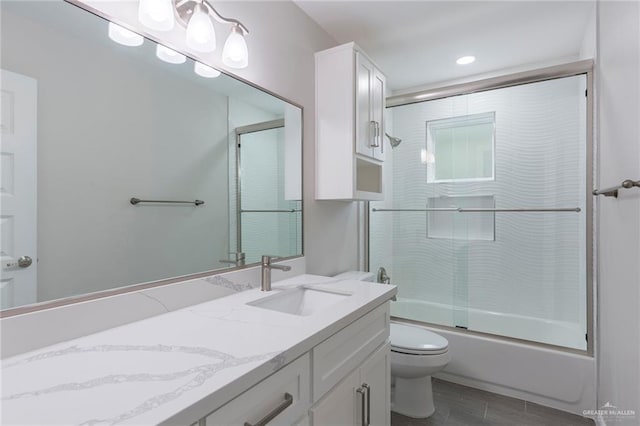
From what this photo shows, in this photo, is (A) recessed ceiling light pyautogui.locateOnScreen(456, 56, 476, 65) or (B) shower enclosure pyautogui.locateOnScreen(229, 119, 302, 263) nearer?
(B) shower enclosure pyautogui.locateOnScreen(229, 119, 302, 263)

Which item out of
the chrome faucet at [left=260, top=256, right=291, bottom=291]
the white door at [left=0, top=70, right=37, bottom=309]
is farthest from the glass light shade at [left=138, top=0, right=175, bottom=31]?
the chrome faucet at [left=260, top=256, right=291, bottom=291]

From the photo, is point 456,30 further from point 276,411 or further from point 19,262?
point 19,262

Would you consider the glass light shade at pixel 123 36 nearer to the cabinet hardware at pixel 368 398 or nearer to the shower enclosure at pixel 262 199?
the shower enclosure at pixel 262 199

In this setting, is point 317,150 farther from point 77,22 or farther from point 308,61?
point 77,22

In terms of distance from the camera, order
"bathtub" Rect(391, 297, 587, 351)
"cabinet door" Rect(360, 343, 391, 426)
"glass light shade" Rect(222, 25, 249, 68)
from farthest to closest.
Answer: "bathtub" Rect(391, 297, 587, 351) → "glass light shade" Rect(222, 25, 249, 68) → "cabinet door" Rect(360, 343, 391, 426)

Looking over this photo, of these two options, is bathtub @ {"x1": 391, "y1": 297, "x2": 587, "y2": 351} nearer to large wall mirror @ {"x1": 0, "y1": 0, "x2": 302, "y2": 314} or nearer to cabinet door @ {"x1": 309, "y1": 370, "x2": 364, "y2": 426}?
cabinet door @ {"x1": 309, "y1": 370, "x2": 364, "y2": 426}

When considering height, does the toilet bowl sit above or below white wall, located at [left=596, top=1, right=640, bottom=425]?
below

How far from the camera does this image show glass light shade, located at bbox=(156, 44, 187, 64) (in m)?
1.12

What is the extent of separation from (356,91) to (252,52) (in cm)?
63

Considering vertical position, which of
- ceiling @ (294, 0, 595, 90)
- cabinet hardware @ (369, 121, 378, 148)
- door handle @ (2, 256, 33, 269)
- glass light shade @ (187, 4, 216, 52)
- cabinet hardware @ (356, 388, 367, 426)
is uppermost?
ceiling @ (294, 0, 595, 90)

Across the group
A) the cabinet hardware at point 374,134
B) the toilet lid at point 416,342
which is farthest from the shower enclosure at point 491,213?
the cabinet hardware at point 374,134

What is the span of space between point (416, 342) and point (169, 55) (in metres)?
1.89

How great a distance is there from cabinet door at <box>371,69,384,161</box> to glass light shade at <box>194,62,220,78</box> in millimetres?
1048

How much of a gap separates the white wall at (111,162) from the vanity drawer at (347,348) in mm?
609
